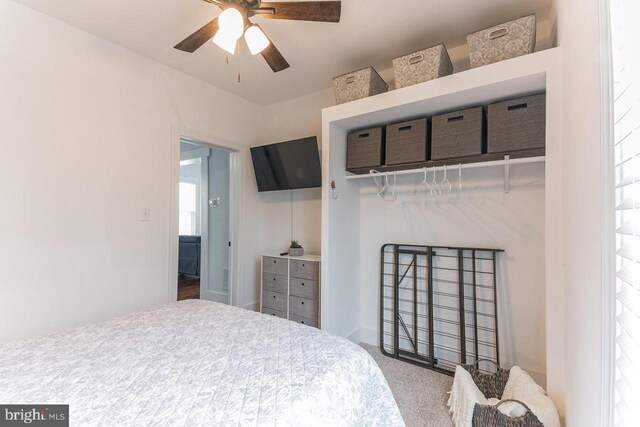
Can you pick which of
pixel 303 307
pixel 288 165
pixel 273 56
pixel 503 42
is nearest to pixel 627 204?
pixel 503 42

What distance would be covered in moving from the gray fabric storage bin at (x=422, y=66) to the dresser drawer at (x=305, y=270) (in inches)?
66.2

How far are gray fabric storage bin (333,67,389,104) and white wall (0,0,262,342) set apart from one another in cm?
151

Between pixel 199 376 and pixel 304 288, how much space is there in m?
1.78

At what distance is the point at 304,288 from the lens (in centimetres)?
273

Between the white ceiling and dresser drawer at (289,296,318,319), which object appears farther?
dresser drawer at (289,296,318,319)

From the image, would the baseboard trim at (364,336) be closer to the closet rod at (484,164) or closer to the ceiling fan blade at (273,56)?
the closet rod at (484,164)

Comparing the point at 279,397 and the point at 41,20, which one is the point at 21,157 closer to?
the point at 41,20

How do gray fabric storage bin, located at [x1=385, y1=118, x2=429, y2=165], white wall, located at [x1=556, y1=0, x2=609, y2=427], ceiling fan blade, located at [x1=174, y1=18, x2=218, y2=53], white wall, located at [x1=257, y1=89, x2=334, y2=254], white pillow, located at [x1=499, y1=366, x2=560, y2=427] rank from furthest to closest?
white wall, located at [x1=257, y1=89, x2=334, y2=254], gray fabric storage bin, located at [x1=385, y1=118, x2=429, y2=165], ceiling fan blade, located at [x1=174, y1=18, x2=218, y2=53], white pillow, located at [x1=499, y1=366, x2=560, y2=427], white wall, located at [x1=556, y1=0, x2=609, y2=427]

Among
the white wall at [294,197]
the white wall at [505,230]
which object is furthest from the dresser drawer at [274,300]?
the white wall at [505,230]

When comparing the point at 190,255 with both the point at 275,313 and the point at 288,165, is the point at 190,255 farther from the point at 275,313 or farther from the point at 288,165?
the point at 288,165

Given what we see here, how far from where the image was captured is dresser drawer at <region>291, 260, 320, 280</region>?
8.78ft

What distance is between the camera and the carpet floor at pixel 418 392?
5.65 feet

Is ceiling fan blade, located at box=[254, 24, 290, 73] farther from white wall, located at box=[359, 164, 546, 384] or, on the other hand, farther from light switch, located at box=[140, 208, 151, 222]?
light switch, located at box=[140, 208, 151, 222]

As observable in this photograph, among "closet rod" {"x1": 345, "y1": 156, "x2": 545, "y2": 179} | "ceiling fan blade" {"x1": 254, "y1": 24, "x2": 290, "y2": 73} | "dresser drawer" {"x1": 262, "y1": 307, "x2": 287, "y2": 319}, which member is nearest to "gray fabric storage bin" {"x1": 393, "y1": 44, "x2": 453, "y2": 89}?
"closet rod" {"x1": 345, "y1": 156, "x2": 545, "y2": 179}
